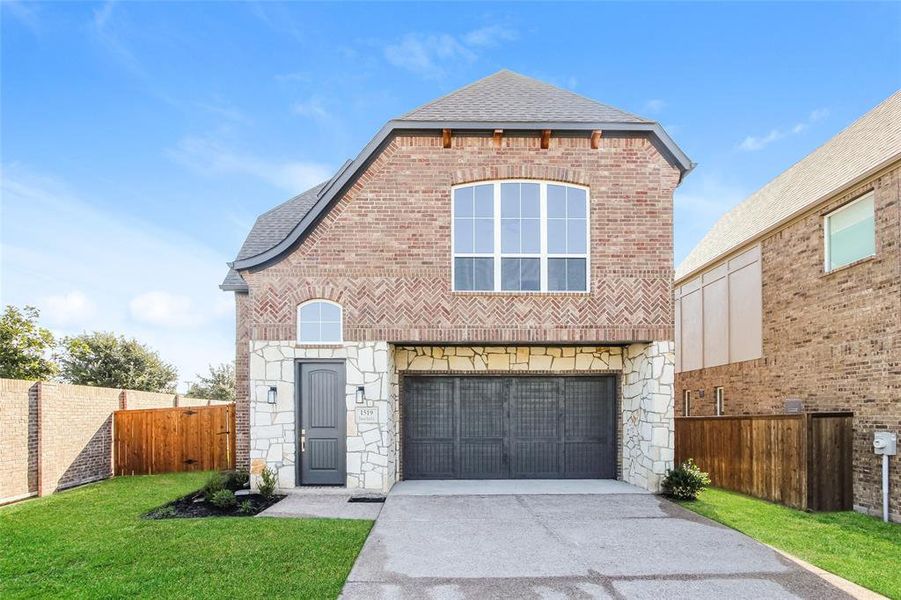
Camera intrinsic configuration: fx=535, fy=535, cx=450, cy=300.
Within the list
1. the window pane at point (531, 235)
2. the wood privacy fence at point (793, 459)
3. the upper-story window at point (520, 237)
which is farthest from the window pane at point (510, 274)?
the wood privacy fence at point (793, 459)

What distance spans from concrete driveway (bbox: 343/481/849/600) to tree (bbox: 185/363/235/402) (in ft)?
93.8

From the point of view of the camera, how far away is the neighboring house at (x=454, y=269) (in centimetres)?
988

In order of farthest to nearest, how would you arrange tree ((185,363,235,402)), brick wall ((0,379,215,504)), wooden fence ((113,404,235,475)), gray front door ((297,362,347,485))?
1. tree ((185,363,235,402))
2. wooden fence ((113,404,235,475))
3. gray front door ((297,362,347,485))
4. brick wall ((0,379,215,504))

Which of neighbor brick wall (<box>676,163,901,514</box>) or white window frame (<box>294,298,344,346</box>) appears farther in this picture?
white window frame (<box>294,298,344,346</box>)

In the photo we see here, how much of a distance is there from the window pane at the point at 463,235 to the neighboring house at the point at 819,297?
21.9 feet

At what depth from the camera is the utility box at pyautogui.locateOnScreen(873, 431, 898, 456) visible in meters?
8.16

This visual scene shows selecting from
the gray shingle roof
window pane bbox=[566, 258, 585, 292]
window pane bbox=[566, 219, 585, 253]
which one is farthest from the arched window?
window pane bbox=[566, 219, 585, 253]

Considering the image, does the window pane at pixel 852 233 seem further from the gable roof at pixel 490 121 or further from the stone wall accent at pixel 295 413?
the stone wall accent at pixel 295 413

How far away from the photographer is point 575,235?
1008 cm

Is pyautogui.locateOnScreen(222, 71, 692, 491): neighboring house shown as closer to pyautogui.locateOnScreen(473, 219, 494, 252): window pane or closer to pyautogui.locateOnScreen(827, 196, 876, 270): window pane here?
pyautogui.locateOnScreen(473, 219, 494, 252): window pane

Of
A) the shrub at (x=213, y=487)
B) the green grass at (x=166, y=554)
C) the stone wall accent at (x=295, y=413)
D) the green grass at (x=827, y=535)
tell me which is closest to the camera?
the green grass at (x=166, y=554)

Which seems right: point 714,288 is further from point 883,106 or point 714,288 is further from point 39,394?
point 39,394

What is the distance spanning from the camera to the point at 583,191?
10148 mm

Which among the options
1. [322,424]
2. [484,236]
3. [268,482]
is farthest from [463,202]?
[268,482]
